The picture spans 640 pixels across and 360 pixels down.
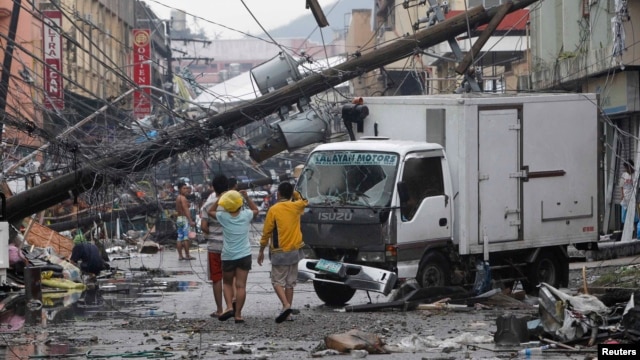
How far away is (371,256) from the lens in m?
16.4

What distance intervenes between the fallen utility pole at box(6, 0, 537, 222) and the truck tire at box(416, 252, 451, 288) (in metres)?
4.00

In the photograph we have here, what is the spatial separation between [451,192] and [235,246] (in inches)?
152

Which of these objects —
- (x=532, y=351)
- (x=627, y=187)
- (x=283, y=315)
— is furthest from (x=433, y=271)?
(x=627, y=187)

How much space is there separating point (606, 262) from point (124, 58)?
3414 centimetres

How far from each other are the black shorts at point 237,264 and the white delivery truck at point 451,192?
193cm

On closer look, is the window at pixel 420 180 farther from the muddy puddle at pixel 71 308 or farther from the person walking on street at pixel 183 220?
the person walking on street at pixel 183 220

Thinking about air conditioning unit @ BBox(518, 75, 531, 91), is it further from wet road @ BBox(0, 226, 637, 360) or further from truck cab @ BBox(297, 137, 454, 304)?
truck cab @ BBox(297, 137, 454, 304)

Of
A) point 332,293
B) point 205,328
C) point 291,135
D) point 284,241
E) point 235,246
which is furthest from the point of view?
point 291,135

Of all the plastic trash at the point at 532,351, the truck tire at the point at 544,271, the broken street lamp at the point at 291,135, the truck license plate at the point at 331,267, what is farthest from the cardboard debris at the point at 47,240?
the plastic trash at the point at 532,351

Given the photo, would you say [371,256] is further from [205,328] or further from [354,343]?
[354,343]

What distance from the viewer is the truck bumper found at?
52.7 ft

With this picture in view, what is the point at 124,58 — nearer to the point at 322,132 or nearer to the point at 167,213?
the point at 167,213

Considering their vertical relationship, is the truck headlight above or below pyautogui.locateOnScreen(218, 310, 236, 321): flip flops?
above

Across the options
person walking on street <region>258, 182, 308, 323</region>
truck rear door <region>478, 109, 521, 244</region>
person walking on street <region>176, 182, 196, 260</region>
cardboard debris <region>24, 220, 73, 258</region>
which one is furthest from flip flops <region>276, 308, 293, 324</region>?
person walking on street <region>176, 182, 196, 260</region>
